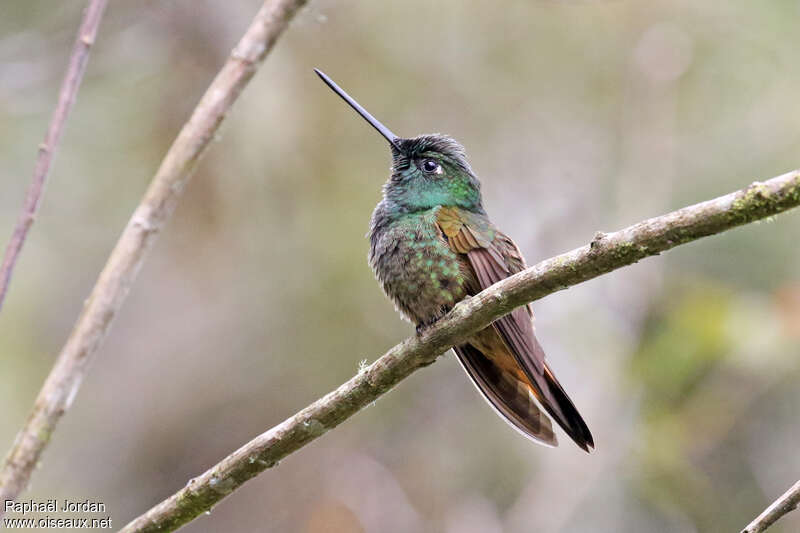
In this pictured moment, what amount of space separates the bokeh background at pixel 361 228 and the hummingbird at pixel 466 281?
2141 mm

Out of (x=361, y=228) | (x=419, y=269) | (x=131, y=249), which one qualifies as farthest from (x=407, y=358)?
(x=361, y=228)

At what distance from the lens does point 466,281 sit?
129 inches

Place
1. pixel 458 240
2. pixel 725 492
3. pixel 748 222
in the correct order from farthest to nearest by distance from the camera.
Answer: pixel 725 492 < pixel 458 240 < pixel 748 222

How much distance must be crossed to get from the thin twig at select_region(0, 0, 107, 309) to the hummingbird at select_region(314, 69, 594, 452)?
110 centimetres

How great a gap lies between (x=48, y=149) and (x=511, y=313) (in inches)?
62.2

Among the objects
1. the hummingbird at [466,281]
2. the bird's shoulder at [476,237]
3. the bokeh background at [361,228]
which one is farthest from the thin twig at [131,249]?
the bokeh background at [361,228]

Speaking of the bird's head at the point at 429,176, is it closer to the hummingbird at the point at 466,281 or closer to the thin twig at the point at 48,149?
the hummingbird at the point at 466,281

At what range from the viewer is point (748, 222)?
1763 mm

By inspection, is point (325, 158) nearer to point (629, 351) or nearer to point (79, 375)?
point (629, 351)

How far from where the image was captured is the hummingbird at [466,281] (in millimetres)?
2992

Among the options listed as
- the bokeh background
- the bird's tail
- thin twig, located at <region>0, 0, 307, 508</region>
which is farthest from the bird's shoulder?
the bokeh background

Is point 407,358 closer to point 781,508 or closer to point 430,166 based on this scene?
point 781,508

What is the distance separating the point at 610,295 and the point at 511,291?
3.82 metres

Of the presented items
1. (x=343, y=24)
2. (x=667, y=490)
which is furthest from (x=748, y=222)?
(x=343, y=24)
